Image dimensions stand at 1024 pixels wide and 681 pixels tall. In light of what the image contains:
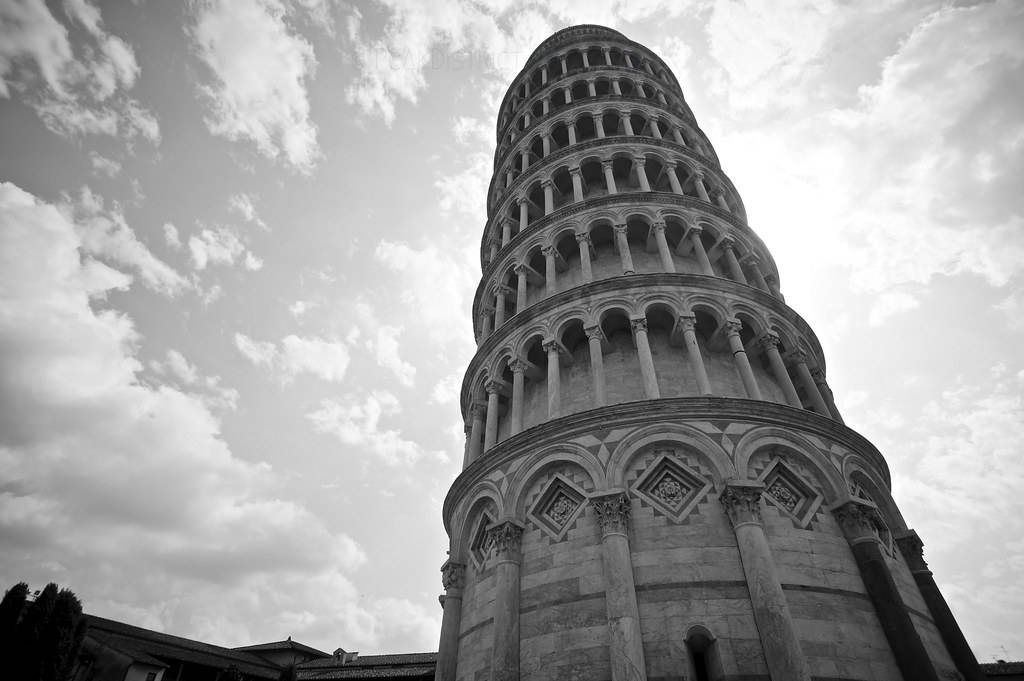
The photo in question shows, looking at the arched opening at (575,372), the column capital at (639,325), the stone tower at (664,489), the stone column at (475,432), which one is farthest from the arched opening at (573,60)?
the stone column at (475,432)

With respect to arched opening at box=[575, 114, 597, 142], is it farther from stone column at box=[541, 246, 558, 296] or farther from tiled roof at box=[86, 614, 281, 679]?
tiled roof at box=[86, 614, 281, 679]

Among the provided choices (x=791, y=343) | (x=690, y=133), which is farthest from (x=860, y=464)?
(x=690, y=133)

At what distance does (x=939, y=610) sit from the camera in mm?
13203

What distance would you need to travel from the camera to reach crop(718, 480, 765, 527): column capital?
11961 millimetres

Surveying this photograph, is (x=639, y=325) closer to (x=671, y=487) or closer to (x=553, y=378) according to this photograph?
(x=553, y=378)

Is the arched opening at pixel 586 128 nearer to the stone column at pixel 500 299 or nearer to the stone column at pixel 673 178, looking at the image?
the stone column at pixel 673 178

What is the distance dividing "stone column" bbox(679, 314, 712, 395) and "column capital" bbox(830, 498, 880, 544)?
3.78m

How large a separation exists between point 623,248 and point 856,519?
33.5ft

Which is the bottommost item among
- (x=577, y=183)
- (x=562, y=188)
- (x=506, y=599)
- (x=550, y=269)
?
(x=506, y=599)

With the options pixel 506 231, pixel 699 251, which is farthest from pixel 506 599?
pixel 506 231

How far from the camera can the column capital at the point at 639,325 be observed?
640 inches

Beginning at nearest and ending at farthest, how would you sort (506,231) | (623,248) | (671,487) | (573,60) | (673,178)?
(671,487) → (623,248) → (673,178) → (506,231) → (573,60)

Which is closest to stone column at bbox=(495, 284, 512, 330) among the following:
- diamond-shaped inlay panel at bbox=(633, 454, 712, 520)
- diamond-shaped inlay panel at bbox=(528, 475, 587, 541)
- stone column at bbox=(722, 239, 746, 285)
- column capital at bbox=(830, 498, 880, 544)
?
stone column at bbox=(722, 239, 746, 285)

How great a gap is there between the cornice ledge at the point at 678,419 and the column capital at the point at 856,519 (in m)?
1.92
